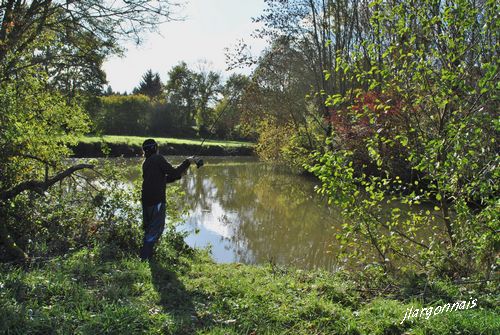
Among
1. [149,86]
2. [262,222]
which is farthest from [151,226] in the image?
[149,86]

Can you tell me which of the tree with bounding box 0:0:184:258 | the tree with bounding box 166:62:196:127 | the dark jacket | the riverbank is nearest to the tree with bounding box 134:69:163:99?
the tree with bounding box 166:62:196:127

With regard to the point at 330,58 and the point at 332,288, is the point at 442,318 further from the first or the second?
the point at 330,58

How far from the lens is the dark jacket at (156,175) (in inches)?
253

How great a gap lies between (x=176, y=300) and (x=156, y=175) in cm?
231

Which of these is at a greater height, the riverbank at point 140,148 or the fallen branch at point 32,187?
the riverbank at point 140,148

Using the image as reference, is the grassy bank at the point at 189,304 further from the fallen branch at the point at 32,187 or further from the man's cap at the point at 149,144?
the man's cap at the point at 149,144

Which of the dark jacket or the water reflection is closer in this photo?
the dark jacket

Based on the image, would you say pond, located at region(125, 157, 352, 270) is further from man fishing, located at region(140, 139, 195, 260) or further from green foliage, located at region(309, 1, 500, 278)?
man fishing, located at region(140, 139, 195, 260)

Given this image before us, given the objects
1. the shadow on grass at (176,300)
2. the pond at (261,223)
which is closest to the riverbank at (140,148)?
the pond at (261,223)

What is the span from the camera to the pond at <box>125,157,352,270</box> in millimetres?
9602

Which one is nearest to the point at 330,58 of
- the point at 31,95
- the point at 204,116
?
the point at 31,95

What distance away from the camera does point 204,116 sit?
6050cm

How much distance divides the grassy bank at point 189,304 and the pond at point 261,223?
2.50 meters

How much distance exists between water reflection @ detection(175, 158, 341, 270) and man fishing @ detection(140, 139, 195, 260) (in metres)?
2.37
